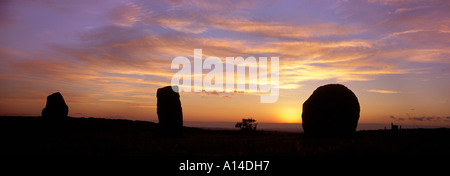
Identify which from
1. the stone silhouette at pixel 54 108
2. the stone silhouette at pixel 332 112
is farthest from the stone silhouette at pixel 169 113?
the stone silhouette at pixel 54 108

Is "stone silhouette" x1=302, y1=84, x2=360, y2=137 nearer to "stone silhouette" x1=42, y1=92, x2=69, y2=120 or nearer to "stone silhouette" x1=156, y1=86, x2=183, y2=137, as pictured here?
"stone silhouette" x1=156, y1=86, x2=183, y2=137

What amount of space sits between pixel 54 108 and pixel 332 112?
32.2m

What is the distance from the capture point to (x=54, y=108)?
3747 centimetres

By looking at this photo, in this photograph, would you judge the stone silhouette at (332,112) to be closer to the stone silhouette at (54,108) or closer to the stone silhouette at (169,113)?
the stone silhouette at (169,113)

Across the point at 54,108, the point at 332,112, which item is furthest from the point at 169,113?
the point at 54,108

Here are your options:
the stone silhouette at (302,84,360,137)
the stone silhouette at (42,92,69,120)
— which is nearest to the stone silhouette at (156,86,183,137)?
the stone silhouette at (302,84,360,137)

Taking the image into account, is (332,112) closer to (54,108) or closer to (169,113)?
(169,113)

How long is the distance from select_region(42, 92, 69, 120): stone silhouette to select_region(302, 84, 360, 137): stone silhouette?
1154 inches

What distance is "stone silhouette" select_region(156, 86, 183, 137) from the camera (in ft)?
99.6

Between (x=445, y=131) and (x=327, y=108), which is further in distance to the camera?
(x=445, y=131)
